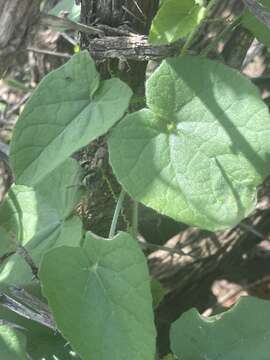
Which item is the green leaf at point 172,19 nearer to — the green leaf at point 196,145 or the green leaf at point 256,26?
the green leaf at point 196,145

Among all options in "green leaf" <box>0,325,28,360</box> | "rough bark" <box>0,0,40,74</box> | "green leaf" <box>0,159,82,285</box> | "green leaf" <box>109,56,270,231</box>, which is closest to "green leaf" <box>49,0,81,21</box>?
"rough bark" <box>0,0,40,74</box>

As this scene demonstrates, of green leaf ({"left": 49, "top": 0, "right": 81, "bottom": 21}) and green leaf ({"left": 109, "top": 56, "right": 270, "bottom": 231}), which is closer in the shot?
green leaf ({"left": 109, "top": 56, "right": 270, "bottom": 231})

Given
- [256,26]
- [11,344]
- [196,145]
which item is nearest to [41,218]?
[11,344]

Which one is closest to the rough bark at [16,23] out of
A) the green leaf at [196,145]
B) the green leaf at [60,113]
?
the green leaf at [60,113]

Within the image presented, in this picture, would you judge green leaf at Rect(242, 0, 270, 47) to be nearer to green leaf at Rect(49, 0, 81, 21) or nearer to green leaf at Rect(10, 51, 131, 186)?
green leaf at Rect(10, 51, 131, 186)

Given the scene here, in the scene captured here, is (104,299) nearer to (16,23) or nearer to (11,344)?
(11,344)

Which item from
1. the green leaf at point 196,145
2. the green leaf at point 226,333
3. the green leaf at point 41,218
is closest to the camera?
the green leaf at point 196,145

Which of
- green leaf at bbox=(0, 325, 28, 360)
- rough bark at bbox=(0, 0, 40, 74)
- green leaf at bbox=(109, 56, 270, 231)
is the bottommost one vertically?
green leaf at bbox=(0, 325, 28, 360)
